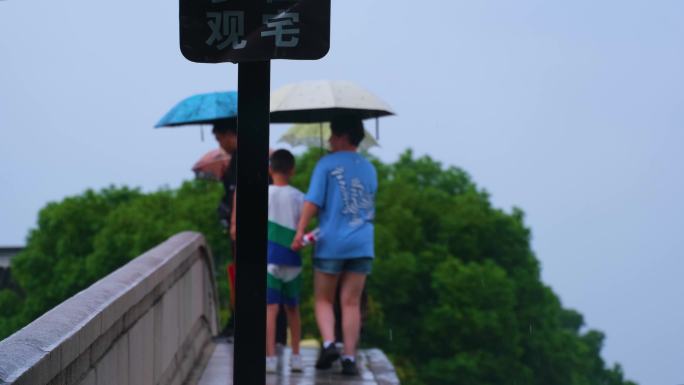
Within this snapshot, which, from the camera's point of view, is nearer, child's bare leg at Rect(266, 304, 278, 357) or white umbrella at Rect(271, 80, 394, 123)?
child's bare leg at Rect(266, 304, 278, 357)

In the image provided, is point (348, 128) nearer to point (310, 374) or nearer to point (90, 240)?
point (310, 374)

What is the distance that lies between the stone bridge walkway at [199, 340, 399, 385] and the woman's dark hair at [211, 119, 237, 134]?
70.7 inches

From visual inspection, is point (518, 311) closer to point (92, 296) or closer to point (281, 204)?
point (281, 204)

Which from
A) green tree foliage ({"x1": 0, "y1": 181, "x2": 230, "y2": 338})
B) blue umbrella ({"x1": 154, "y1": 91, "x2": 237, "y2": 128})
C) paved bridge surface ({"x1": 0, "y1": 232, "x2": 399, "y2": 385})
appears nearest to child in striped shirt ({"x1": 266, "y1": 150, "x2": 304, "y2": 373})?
paved bridge surface ({"x1": 0, "y1": 232, "x2": 399, "y2": 385})

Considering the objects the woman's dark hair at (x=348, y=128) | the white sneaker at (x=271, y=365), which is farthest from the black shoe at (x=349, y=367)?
the woman's dark hair at (x=348, y=128)

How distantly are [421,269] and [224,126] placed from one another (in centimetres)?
3716

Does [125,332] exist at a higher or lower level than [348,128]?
lower

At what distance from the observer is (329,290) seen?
9.16m

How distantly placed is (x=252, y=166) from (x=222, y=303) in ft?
151

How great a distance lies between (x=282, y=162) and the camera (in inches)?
361

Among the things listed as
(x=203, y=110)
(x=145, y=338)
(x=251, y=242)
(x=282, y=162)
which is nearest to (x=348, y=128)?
(x=282, y=162)

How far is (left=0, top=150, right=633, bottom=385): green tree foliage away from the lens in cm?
4497

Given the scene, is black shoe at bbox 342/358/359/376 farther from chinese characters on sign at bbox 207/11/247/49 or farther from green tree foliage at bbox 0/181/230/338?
green tree foliage at bbox 0/181/230/338

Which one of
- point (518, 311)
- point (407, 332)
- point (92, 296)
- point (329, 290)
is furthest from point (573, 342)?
point (92, 296)
